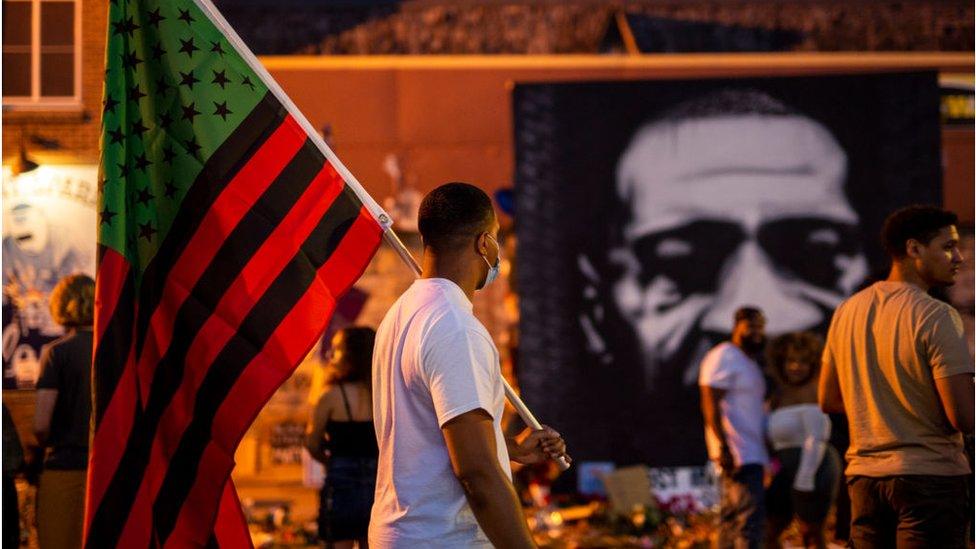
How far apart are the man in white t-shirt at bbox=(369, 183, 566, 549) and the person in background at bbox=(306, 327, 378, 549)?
3557mm

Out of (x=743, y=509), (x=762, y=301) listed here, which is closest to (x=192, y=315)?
(x=743, y=509)

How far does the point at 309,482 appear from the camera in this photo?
10.4 m

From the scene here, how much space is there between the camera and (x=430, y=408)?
4.00m

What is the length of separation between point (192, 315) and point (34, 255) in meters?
10.8

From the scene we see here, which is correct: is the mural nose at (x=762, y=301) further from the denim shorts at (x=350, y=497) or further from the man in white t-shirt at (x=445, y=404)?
the man in white t-shirt at (x=445, y=404)

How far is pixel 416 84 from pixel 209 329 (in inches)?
504

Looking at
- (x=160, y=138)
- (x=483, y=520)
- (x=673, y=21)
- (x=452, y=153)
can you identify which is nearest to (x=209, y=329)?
(x=160, y=138)

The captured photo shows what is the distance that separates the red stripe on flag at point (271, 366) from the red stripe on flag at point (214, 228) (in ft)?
0.99

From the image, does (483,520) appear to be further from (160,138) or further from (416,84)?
(416,84)

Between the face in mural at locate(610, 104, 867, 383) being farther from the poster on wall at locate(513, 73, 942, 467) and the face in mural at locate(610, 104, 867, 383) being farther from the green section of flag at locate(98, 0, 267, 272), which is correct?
the green section of flag at locate(98, 0, 267, 272)

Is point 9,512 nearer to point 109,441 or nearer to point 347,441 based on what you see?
point 347,441

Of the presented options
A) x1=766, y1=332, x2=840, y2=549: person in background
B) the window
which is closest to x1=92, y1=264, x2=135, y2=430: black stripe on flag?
x1=766, y1=332, x2=840, y2=549: person in background

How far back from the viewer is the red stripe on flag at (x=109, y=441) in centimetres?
461

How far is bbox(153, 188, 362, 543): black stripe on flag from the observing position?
4777 mm
